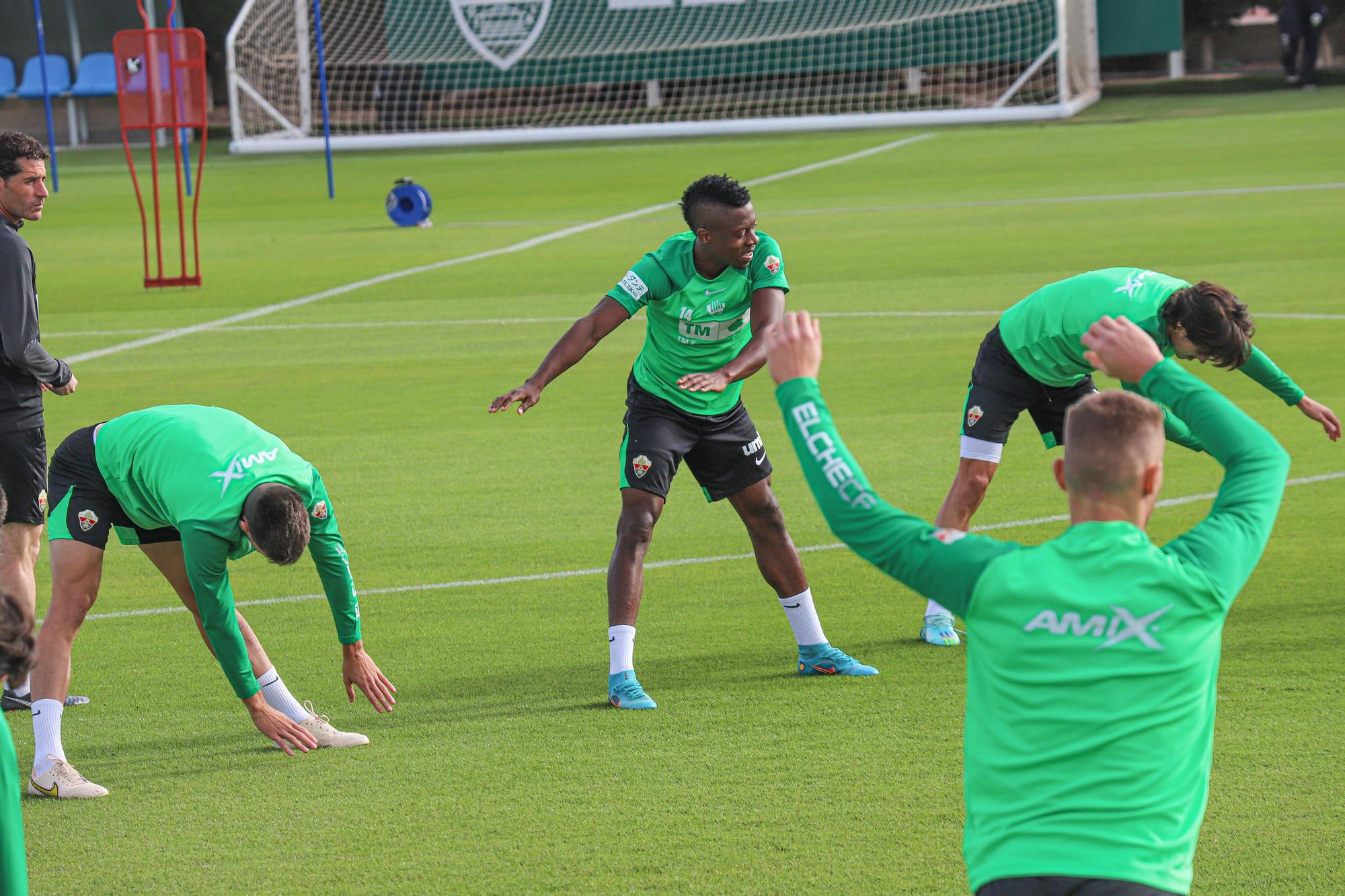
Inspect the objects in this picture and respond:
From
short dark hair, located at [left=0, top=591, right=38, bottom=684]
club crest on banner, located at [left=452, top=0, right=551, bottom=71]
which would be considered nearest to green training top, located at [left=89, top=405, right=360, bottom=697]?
short dark hair, located at [left=0, top=591, right=38, bottom=684]

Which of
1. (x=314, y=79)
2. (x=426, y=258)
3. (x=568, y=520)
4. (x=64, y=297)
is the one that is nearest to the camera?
(x=568, y=520)

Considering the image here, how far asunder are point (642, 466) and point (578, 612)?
1405 millimetres

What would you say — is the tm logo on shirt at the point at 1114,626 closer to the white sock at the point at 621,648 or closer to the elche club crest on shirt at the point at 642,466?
the white sock at the point at 621,648

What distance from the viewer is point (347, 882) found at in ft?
16.2

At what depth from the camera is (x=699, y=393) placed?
21.4ft

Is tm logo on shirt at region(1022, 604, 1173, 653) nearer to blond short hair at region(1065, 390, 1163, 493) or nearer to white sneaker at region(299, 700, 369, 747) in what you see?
blond short hair at region(1065, 390, 1163, 493)

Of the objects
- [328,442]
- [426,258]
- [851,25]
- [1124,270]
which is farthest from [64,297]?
[851,25]

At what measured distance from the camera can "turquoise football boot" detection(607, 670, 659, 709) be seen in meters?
6.40

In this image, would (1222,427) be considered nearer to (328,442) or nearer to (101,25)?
(328,442)

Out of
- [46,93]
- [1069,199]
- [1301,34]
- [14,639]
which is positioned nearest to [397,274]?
[1069,199]

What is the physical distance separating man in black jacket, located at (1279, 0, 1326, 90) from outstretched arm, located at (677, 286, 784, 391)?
33210 millimetres

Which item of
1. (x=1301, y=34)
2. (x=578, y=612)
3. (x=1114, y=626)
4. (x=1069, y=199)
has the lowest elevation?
(x=578, y=612)

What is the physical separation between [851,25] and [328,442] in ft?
91.4

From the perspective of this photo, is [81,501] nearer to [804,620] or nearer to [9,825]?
[804,620]
